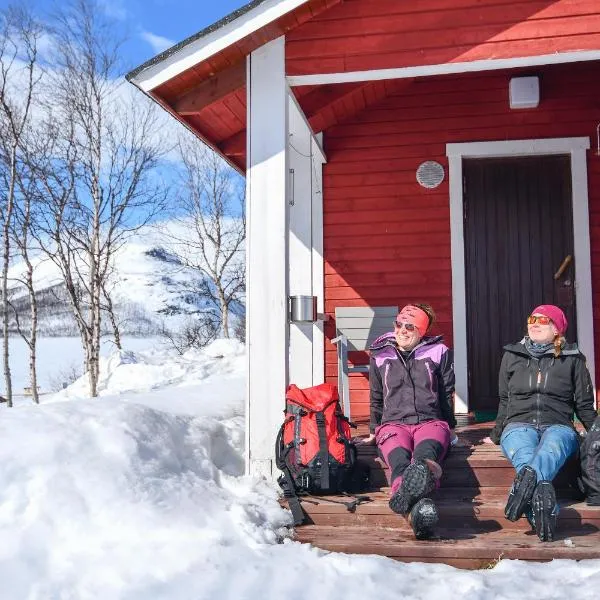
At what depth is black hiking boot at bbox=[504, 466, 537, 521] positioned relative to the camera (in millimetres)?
3188

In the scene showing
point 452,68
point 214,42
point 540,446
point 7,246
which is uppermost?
point 7,246

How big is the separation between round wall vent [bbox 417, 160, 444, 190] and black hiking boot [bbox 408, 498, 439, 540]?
382 cm

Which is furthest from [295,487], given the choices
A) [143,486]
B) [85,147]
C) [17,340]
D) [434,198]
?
[17,340]

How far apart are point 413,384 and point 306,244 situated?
111 inches

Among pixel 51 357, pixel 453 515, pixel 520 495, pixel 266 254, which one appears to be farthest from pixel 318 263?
pixel 51 357

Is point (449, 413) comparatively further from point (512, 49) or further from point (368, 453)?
point (512, 49)

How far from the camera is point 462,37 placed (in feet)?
14.0

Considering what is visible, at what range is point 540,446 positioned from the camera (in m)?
3.57

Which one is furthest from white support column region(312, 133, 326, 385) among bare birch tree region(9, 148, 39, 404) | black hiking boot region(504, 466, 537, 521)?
bare birch tree region(9, 148, 39, 404)

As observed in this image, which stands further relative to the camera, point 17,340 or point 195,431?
point 17,340

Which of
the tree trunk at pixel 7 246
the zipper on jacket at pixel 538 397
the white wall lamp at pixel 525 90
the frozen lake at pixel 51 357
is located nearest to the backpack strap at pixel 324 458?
the zipper on jacket at pixel 538 397

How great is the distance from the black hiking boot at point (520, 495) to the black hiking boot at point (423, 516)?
376 mm

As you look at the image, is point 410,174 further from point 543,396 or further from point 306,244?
point 543,396

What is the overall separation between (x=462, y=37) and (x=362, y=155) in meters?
2.25
